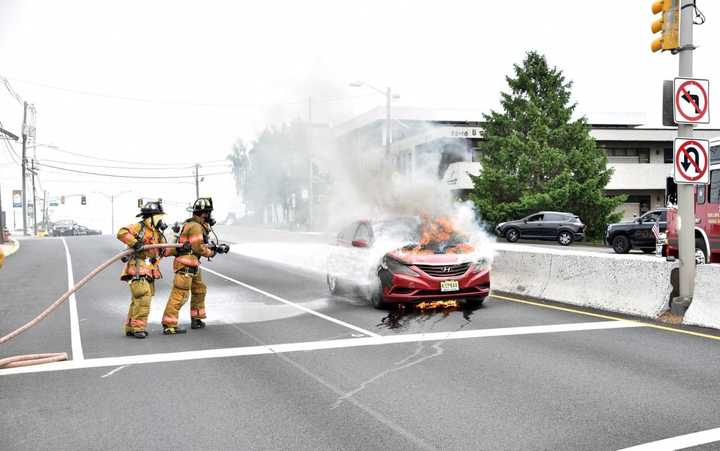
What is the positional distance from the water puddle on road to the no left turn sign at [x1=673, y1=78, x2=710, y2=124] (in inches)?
170

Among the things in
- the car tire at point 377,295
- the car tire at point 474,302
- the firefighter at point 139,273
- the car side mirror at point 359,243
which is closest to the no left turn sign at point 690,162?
the car tire at point 474,302

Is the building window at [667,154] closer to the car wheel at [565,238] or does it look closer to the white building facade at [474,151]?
the white building facade at [474,151]

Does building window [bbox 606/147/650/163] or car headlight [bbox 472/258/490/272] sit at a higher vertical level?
building window [bbox 606/147/650/163]

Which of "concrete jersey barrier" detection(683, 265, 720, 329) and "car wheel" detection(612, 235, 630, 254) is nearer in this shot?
"concrete jersey barrier" detection(683, 265, 720, 329)

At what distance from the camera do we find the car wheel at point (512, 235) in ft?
111

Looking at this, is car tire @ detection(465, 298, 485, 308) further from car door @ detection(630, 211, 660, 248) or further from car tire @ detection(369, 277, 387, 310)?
car door @ detection(630, 211, 660, 248)

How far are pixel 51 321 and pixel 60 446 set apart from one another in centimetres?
632

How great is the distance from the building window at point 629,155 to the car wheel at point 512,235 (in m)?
23.2

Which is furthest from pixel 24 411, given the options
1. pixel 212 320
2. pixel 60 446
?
pixel 212 320

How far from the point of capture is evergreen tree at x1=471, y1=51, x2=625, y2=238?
37.5 metres

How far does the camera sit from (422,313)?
10336 millimetres

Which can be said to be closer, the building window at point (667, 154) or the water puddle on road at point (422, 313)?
the water puddle on road at point (422, 313)

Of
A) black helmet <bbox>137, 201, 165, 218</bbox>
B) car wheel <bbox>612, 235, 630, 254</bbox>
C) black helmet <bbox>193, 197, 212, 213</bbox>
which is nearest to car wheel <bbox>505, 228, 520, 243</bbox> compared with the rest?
car wheel <bbox>612, 235, 630, 254</bbox>

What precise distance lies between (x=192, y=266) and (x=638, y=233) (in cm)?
1811
